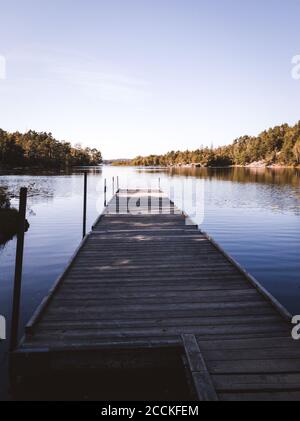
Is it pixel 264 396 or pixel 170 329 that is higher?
pixel 170 329

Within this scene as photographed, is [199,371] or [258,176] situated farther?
[258,176]

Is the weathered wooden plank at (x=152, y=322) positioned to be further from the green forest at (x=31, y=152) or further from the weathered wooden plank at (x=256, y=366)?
the green forest at (x=31, y=152)

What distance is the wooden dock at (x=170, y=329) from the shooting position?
489 cm

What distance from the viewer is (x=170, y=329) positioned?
6129 millimetres

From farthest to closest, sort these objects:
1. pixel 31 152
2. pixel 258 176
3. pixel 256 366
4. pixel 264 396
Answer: pixel 31 152
pixel 258 176
pixel 256 366
pixel 264 396

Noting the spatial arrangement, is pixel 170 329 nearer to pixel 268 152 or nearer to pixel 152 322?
pixel 152 322

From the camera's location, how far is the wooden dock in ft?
16.1

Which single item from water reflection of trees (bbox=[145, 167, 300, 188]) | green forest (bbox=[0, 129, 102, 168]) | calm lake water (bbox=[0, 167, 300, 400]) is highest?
green forest (bbox=[0, 129, 102, 168])

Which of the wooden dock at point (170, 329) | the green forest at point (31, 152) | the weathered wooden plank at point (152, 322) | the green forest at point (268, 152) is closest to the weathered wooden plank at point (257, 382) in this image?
the wooden dock at point (170, 329)

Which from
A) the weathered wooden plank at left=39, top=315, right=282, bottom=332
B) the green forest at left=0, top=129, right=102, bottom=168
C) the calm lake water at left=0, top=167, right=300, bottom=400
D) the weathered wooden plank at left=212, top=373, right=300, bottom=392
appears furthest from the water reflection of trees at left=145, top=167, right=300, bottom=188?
the weathered wooden plank at left=212, top=373, right=300, bottom=392

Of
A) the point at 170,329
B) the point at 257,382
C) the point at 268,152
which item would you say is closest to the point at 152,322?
the point at 170,329

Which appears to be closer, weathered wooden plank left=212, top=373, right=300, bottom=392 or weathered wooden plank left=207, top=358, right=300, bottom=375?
weathered wooden plank left=212, top=373, right=300, bottom=392

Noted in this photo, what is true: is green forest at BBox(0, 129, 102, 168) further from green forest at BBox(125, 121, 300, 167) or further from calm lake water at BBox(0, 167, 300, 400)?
green forest at BBox(125, 121, 300, 167)
